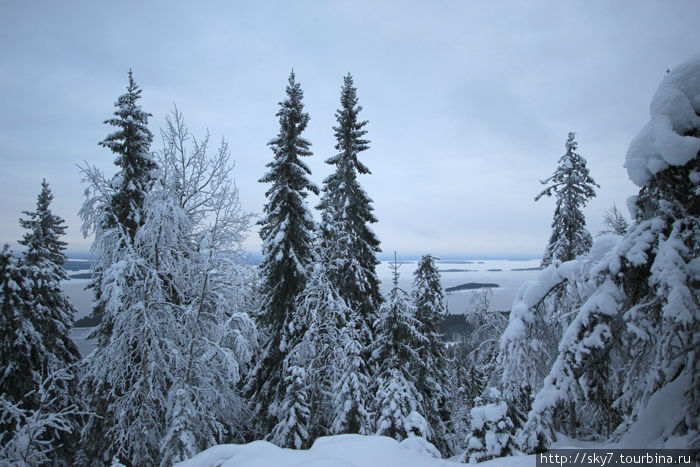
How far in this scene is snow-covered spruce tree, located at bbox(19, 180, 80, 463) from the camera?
→ 612 inches

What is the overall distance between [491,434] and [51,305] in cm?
2198

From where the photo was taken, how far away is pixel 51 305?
16656mm

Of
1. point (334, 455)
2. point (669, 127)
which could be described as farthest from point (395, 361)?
point (669, 127)

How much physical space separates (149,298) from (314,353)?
587 centimetres

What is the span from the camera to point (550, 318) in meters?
4.01

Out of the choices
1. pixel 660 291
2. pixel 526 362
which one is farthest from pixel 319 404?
pixel 660 291

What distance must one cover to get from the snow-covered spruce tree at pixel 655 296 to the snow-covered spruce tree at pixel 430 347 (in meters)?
11.3

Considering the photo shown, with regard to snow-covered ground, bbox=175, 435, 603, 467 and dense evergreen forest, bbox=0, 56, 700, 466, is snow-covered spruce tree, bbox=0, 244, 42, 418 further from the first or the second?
snow-covered ground, bbox=175, 435, 603, 467

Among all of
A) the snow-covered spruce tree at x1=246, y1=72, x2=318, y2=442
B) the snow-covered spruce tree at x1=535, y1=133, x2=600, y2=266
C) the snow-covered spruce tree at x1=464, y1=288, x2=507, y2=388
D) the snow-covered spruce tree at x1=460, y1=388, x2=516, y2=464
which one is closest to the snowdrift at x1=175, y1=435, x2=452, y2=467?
the snow-covered spruce tree at x1=460, y1=388, x2=516, y2=464

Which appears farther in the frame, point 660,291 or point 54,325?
point 54,325

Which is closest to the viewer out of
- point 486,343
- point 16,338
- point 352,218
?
point 486,343

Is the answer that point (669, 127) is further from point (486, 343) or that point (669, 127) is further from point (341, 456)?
point (486, 343)

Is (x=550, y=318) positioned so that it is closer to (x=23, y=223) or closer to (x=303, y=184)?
(x=303, y=184)

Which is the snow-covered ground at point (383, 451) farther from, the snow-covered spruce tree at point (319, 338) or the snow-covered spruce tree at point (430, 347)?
the snow-covered spruce tree at point (430, 347)
